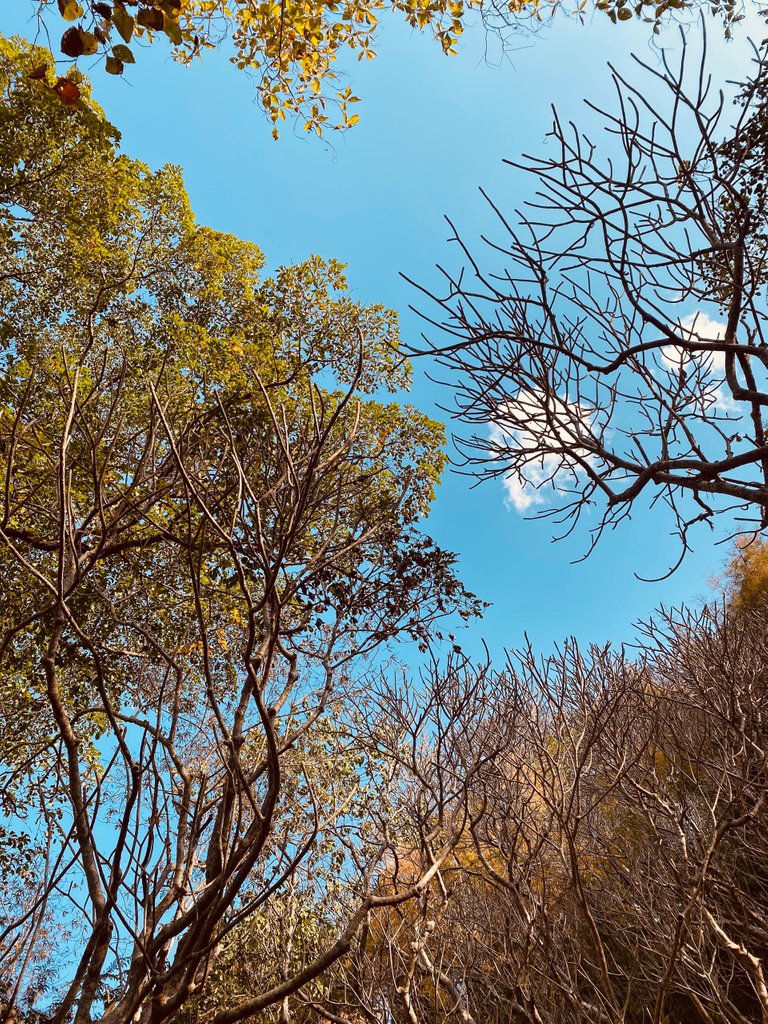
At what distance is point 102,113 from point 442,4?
4394mm

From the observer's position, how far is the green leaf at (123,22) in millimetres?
1584

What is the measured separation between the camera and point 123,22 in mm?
1592

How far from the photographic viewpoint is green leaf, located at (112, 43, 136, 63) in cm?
165

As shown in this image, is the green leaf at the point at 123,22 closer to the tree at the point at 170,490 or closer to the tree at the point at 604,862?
the tree at the point at 170,490

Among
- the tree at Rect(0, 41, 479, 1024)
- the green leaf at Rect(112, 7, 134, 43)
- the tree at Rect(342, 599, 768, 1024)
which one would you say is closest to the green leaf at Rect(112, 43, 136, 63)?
the green leaf at Rect(112, 7, 134, 43)

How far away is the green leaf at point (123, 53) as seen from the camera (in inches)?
65.1

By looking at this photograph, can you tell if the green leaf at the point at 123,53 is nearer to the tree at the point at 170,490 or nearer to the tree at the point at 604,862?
the tree at the point at 170,490

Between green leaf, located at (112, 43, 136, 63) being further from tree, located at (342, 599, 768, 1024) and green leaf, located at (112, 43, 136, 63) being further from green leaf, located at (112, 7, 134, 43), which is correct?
tree, located at (342, 599, 768, 1024)

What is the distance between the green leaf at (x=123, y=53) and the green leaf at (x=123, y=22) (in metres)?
0.06

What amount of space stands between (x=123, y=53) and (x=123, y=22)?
8cm

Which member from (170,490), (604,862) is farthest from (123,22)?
(604,862)

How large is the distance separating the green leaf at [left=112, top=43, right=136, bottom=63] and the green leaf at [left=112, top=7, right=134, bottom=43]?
0.06 m

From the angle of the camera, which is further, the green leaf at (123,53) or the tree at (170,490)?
the tree at (170,490)

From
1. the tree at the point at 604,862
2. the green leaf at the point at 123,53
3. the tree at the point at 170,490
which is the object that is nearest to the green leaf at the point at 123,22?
the green leaf at the point at 123,53
